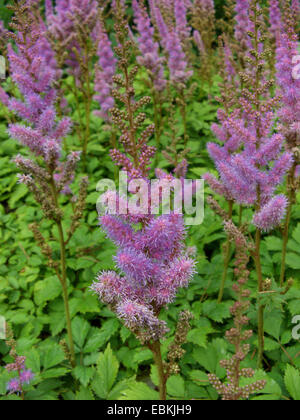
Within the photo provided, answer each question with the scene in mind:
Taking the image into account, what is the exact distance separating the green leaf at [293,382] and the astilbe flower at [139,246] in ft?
3.22

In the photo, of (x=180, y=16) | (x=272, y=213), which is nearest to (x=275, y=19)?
(x=180, y=16)

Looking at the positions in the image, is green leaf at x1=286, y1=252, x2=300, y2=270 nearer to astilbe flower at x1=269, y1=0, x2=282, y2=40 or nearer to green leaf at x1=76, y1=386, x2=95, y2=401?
green leaf at x1=76, y1=386, x2=95, y2=401

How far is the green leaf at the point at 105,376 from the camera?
2.38m

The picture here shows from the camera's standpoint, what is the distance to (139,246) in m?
1.58

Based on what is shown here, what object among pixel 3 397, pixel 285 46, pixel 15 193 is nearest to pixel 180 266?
pixel 3 397

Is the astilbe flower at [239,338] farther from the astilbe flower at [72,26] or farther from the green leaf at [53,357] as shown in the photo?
the astilbe flower at [72,26]

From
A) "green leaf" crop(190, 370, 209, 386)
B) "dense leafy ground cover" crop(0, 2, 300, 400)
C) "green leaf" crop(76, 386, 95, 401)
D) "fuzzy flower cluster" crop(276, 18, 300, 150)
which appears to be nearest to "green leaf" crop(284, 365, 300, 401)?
"dense leafy ground cover" crop(0, 2, 300, 400)

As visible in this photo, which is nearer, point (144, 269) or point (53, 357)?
point (144, 269)

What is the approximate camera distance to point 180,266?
1620 millimetres

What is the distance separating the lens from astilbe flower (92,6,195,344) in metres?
1.54

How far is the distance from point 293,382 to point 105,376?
3.78 feet

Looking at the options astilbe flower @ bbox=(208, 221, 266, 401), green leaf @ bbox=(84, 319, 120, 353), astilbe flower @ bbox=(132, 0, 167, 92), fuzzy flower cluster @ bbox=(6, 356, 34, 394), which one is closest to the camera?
astilbe flower @ bbox=(208, 221, 266, 401)

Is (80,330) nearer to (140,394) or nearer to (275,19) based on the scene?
(140,394)

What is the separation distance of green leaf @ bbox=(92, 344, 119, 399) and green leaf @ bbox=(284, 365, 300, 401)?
1.05 m
